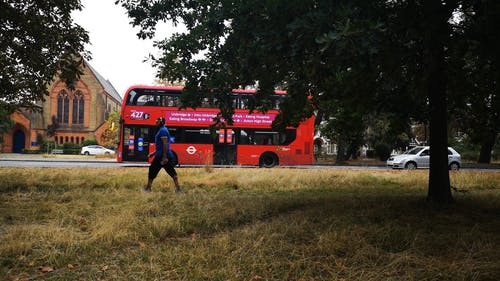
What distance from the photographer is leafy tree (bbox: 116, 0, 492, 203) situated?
11.5 ft

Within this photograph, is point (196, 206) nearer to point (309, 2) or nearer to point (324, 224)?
point (324, 224)

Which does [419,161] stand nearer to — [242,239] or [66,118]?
[242,239]

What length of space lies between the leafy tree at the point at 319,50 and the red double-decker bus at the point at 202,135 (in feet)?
34.4

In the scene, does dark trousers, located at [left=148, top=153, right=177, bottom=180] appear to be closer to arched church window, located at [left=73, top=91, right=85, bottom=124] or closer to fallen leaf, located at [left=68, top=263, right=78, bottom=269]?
fallen leaf, located at [left=68, top=263, right=78, bottom=269]

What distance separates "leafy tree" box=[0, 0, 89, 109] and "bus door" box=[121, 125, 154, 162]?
9.05 meters

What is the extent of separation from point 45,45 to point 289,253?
6098 mm

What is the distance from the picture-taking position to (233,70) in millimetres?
4863

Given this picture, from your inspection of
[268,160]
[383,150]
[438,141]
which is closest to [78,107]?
[268,160]

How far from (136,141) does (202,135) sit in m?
3.12

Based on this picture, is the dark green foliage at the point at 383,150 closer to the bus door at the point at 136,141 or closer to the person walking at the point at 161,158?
the bus door at the point at 136,141

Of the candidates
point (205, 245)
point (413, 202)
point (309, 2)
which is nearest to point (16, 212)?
point (205, 245)

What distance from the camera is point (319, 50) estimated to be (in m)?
3.24

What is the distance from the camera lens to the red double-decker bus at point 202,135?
1639 cm

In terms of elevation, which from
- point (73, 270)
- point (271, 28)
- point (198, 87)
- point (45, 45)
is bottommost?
point (73, 270)
